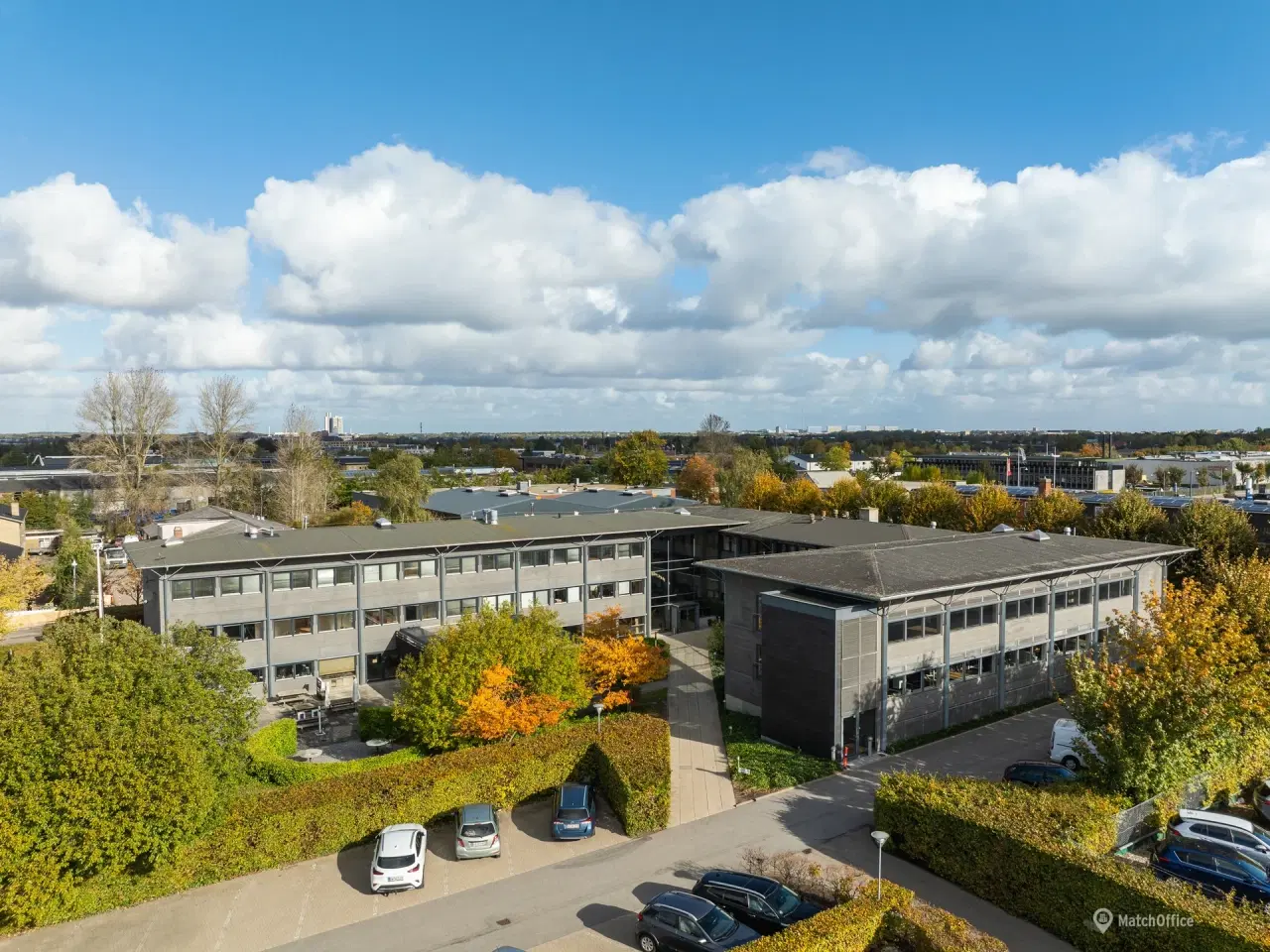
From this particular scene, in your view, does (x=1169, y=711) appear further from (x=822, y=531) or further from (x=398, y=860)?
(x=822, y=531)

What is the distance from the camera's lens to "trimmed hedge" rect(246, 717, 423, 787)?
3139 centimetres

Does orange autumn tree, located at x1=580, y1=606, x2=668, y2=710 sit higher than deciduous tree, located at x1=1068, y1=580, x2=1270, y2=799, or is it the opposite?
deciduous tree, located at x1=1068, y1=580, x2=1270, y2=799

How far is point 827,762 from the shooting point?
112 feet

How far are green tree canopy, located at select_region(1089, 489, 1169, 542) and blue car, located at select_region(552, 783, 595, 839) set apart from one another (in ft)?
172

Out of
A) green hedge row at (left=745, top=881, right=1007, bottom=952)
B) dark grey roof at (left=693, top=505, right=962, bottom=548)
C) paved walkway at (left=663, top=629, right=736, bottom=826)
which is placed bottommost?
paved walkway at (left=663, top=629, right=736, bottom=826)

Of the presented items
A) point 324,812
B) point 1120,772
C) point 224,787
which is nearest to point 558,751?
point 324,812

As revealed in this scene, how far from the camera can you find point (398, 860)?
24906mm

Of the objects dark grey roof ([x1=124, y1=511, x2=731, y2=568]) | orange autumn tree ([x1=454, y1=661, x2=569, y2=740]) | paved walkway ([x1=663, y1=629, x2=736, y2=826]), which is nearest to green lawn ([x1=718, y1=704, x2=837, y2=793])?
paved walkway ([x1=663, y1=629, x2=736, y2=826])

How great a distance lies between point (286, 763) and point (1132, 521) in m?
62.2

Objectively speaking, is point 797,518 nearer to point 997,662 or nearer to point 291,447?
point 997,662

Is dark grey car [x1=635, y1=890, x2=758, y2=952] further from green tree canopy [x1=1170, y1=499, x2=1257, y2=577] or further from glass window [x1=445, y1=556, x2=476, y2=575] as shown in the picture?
green tree canopy [x1=1170, y1=499, x2=1257, y2=577]

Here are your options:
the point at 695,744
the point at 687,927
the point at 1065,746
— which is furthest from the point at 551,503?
the point at 687,927

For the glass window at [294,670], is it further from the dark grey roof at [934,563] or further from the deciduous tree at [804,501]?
the deciduous tree at [804,501]

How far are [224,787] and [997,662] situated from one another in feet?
113
